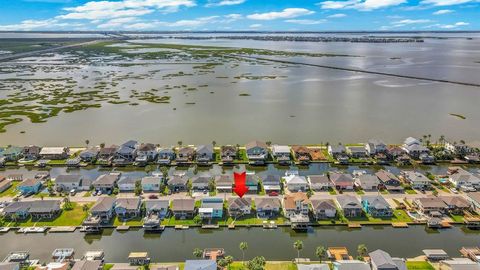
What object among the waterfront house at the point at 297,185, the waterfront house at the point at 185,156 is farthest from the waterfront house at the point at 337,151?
the waterfront house at the point at 185,156

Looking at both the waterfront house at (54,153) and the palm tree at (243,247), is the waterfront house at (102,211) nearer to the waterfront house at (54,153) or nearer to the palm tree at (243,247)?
the palm tree at (243,247)

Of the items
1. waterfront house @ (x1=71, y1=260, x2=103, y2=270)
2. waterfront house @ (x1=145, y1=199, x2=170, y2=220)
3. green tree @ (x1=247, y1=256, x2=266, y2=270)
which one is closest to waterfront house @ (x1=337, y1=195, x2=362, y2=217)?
green tree @ (x1=247, y1=256, x2=266, y2=270)

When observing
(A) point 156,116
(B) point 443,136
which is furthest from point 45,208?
(B) point 443,136

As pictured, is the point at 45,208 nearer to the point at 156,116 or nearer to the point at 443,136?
the point at 156,116

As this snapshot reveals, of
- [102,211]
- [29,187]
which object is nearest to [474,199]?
[102,211]

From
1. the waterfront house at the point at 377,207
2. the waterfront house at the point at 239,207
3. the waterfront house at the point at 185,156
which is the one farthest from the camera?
the waterfront house at the point at 185,156
